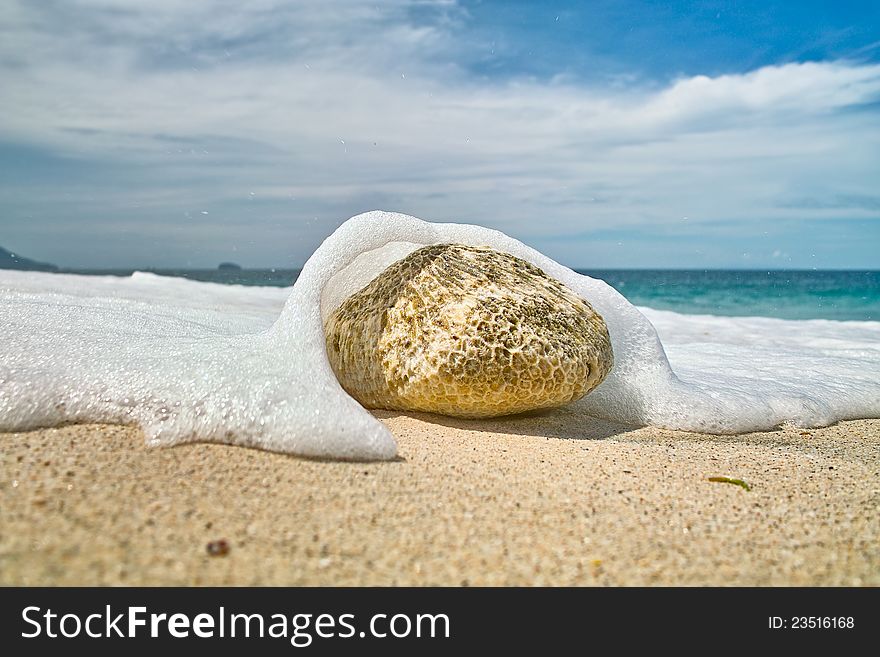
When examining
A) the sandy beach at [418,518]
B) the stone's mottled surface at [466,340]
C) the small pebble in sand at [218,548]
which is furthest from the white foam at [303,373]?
the small pebble in sand at [218,548]

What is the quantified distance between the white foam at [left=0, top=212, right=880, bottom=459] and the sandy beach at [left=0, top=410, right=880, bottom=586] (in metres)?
0.12

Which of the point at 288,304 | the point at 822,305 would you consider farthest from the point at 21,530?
the point at 822,305

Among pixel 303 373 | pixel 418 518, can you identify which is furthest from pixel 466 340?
pixel 418 518

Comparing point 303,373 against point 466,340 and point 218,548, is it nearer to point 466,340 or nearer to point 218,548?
point 466,340

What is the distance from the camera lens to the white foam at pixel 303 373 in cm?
234

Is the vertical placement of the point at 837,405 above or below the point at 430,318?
below

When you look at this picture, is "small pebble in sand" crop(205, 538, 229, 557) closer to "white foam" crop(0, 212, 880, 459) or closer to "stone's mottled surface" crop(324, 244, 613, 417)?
"white foam" crop(0, 212, 880, 459)

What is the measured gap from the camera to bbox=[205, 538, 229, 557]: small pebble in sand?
5.12 feet

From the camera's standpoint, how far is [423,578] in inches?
61.7

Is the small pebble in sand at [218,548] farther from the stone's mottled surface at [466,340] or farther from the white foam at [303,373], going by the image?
the stone's mottled surface at [466,340]

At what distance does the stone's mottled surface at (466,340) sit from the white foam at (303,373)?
0.94ft

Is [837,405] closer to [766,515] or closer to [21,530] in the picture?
[766,515]

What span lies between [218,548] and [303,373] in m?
1.08
